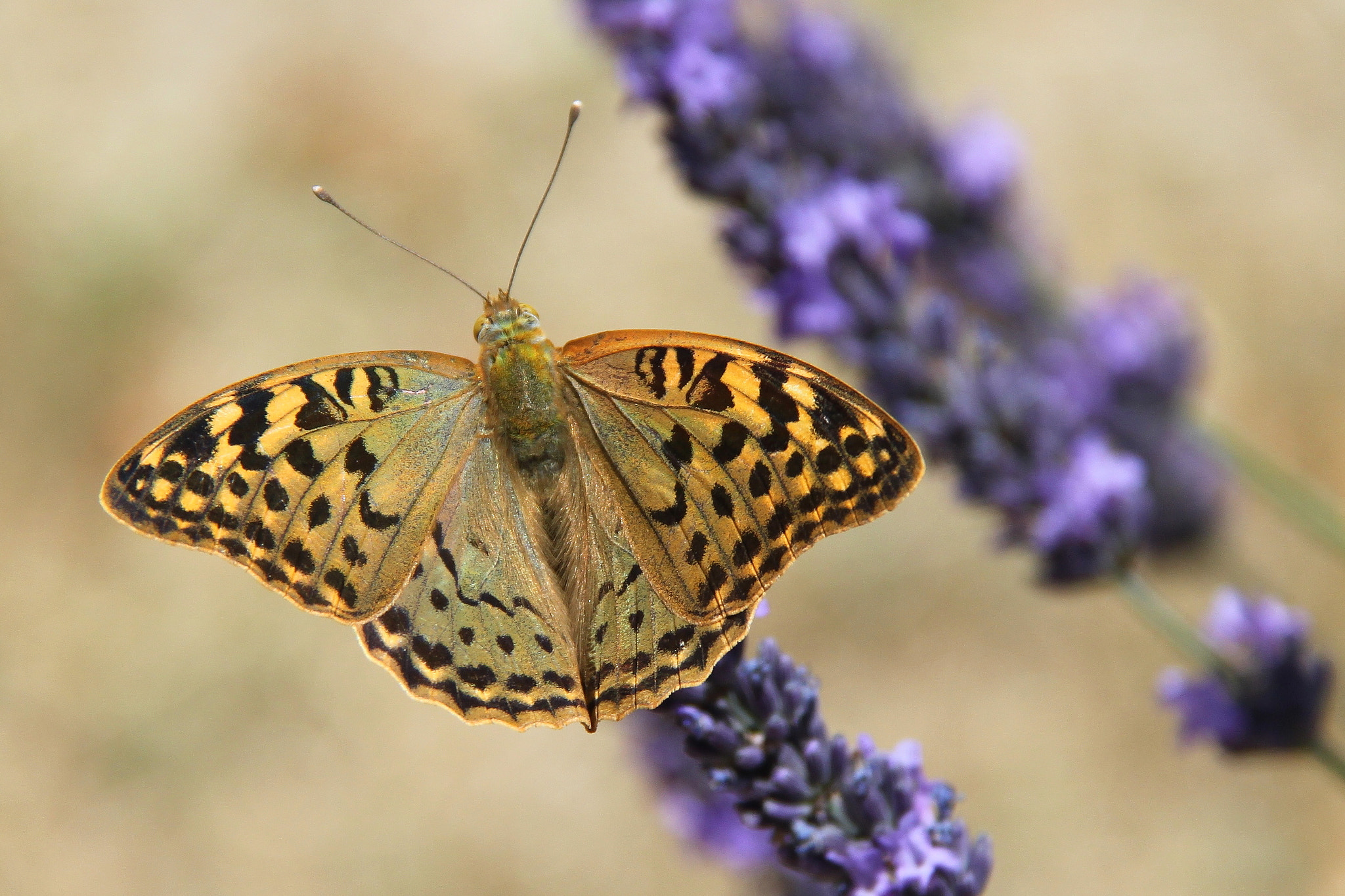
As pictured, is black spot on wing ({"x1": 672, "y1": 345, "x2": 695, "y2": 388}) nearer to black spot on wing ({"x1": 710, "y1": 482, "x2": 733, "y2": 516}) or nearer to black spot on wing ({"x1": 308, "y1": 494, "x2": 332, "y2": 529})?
black spot on wing ({"x1": 710, "y1": 482, "x2": 733, "y2": 516})

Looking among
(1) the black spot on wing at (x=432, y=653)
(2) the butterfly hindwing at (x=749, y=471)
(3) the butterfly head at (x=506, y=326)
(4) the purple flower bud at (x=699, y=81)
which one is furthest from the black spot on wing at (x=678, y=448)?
(4) the purple flower bud at (x=699, y=81)

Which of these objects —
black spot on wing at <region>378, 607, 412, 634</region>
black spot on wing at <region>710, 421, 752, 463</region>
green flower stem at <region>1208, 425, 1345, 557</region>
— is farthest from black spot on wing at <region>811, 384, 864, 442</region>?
green flower stem at <region>1208, 425, 1345, 557</region>

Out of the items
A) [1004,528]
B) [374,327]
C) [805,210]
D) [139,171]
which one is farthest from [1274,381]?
[139,171]

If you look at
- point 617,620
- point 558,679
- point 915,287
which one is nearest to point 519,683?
point 558,679

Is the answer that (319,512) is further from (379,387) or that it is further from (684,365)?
(684,365)

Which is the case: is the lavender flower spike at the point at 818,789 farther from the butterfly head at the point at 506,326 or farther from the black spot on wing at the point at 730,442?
the butterfly head at the point at 506,326
